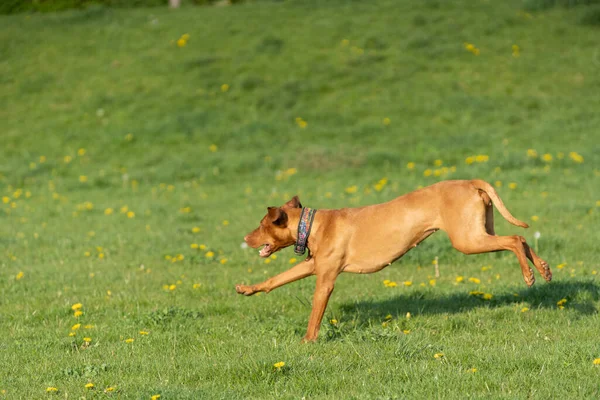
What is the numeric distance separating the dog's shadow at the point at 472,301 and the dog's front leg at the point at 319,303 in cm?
66

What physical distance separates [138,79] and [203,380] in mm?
17693

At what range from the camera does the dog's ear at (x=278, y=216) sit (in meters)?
6.28

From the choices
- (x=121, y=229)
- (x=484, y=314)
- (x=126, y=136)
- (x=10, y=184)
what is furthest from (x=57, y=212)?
(x=484, y=314)

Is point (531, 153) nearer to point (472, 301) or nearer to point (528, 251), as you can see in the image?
point (472, 301)

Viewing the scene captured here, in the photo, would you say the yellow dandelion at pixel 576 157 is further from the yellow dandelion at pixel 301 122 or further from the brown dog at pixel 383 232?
the brown dog at pixel 383 232

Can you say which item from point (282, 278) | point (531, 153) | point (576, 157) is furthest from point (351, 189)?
point (282, 278)

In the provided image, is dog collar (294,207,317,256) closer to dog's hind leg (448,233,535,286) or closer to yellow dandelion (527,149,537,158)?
dog's hind leg (448,233,535,286)

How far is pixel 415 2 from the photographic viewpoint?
25609 millimetres

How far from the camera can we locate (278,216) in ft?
20.6

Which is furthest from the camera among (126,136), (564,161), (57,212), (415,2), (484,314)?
(415,2)

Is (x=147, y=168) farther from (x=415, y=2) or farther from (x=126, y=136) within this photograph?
(x=415, y=2)

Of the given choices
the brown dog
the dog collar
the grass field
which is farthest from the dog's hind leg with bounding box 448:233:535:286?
the dog collar

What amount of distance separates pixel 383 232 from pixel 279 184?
8.87 metres

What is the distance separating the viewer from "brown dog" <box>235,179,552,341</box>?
6.09 metres
